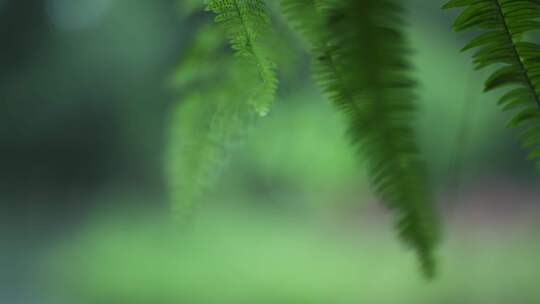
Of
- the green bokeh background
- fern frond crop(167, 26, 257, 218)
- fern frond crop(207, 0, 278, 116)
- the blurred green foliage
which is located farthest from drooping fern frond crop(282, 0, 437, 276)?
the blurred green foliage

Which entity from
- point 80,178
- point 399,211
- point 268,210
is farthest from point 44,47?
point 399,211

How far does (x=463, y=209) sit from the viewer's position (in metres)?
3.04

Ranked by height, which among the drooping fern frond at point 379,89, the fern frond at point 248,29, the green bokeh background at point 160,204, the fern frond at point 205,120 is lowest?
the drooping fern frond at point 379,89

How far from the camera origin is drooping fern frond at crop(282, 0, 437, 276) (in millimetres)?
170

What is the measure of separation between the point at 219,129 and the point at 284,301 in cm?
220

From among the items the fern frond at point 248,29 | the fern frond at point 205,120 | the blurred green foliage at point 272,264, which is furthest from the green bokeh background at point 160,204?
the fern frond at point 248,29

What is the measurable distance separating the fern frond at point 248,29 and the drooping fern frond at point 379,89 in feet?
0.15

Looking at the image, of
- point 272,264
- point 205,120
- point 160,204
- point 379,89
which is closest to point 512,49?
point 379,89

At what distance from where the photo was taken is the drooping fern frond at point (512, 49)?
252 mm

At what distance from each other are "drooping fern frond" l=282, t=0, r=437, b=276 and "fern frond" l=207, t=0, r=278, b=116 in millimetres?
45

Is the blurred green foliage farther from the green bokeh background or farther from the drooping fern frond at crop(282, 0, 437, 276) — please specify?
the drooping fern frond at crop(282, 0, 437, 276)

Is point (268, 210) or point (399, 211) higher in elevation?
point (268, 210)

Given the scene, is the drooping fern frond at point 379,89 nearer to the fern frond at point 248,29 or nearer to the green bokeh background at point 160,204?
the fern frond at point 248,29

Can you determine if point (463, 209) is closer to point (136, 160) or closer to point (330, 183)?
point (330, 183)
